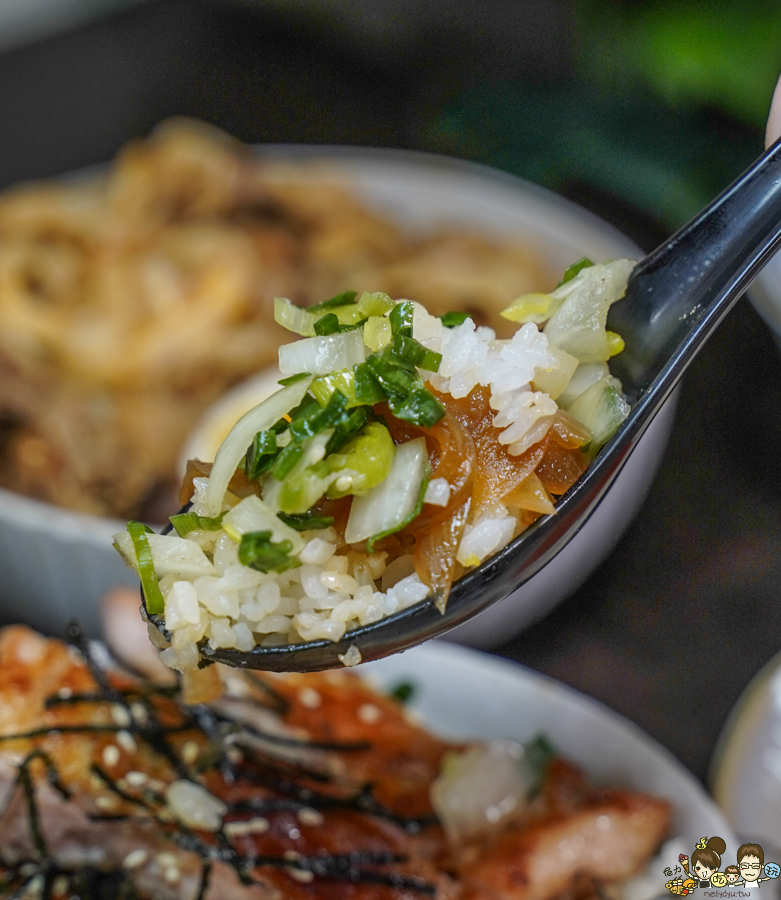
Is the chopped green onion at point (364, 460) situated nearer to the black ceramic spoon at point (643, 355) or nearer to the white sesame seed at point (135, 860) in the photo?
the black ceramic spoon at point (643, 355)

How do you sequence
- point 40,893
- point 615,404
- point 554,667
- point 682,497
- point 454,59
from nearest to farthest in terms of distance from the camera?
1. point 615,404
2. point 40,893
3. point 554,667
4. point 682,497
5. point 454,59

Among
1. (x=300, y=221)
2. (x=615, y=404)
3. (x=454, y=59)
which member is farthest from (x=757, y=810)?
(x=454, y=59)

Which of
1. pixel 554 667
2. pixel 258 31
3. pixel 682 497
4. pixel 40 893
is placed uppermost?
pixel 258 31

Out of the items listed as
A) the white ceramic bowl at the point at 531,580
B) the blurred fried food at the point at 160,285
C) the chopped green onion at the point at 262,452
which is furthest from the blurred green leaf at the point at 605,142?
the chopped green onion at the point at 262,452

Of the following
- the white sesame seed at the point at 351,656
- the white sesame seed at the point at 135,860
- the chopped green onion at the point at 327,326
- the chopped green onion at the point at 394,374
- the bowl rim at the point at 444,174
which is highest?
the bowl rim at the point at 444,174

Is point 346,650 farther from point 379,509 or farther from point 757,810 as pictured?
point 757,810

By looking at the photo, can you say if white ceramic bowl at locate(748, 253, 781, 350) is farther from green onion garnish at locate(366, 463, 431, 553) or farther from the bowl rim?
green onion garnish at locate(366, 463, 431, 553)
